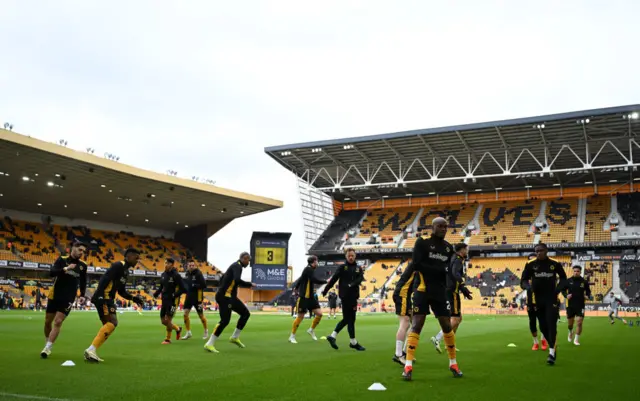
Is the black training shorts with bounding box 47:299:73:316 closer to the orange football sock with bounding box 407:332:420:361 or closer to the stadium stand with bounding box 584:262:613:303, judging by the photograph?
the orange football sock with bounding box 407:332:420:361

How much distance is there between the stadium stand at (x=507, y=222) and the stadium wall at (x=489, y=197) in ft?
3.60

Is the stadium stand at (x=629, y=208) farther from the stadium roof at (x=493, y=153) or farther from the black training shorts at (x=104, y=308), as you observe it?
the black training shorts at (x=104, y=308)

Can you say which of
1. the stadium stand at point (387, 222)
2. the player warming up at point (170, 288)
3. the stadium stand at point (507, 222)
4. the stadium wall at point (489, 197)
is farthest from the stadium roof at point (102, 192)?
the player warming up at point (170, 288)

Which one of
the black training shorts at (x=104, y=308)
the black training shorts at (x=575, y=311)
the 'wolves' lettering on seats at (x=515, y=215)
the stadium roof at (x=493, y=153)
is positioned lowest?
the black training shorts at (x=575, y=311)

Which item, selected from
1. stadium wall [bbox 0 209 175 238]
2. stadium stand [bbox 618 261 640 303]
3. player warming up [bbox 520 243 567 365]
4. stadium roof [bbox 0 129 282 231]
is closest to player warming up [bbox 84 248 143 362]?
player warming up [bbox 520 243 567 365]

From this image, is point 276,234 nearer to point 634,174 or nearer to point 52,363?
point 634,174

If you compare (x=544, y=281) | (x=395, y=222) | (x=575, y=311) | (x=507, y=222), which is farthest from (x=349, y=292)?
(x=395, y=222)

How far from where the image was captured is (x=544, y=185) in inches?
2457

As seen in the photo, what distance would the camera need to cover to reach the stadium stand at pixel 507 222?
57.5 metres

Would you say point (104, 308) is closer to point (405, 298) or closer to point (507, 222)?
point (405, 298)

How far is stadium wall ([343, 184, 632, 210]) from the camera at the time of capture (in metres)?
60.3

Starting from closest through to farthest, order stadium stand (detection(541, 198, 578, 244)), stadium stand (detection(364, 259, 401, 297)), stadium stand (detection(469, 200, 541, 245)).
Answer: stadium stand (detection(541, 198, 578, 244)) < stadium stand (detection(364, 259, 401, 297)) < stadium stand (detection(469, 200, 541, 245))

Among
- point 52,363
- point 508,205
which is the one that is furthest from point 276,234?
point 52,363

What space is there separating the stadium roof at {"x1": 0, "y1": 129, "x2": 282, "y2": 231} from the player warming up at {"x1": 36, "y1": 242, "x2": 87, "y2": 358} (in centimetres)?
2909
